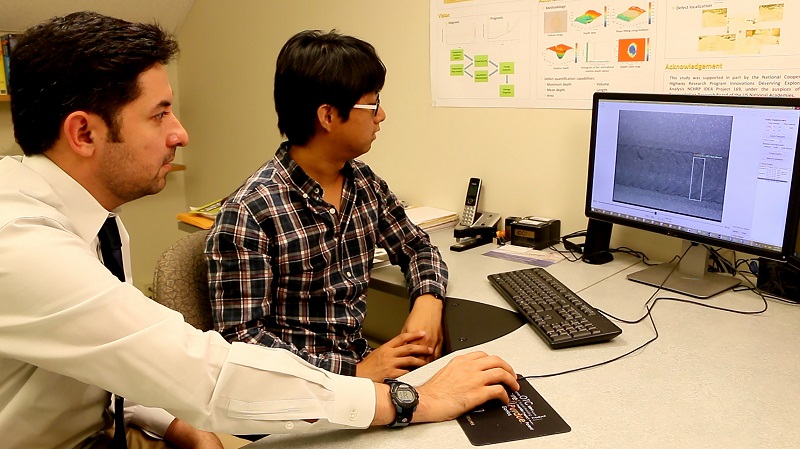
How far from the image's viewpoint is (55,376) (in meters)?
0.98

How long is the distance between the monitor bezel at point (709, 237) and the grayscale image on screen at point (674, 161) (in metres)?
0.04

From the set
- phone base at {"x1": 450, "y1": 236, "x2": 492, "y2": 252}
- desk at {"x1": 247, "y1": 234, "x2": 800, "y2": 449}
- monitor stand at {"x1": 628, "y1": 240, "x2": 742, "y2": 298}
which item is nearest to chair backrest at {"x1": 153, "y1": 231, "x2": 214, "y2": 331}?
desk at {"x1": 247, "y1": 234, "x2": 800, "y2": 449}

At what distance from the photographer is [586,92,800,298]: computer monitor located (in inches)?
56.8

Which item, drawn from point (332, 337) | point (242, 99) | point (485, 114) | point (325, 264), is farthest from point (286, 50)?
point (242, 99)

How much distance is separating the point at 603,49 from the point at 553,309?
36.7 inches

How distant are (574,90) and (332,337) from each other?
110 cm

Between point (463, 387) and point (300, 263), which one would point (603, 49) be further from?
point (463, 387)

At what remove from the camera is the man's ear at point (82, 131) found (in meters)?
1.02

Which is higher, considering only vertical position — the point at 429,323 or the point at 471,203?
A: the point at 471,203

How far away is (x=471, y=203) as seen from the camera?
226cm

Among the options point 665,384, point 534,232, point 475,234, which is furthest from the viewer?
point 475,234

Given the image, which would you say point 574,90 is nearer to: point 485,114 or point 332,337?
point 485,114

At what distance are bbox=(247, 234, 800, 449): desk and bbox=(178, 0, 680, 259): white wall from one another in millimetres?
536

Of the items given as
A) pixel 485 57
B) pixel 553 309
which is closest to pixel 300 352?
pixel 553 309
